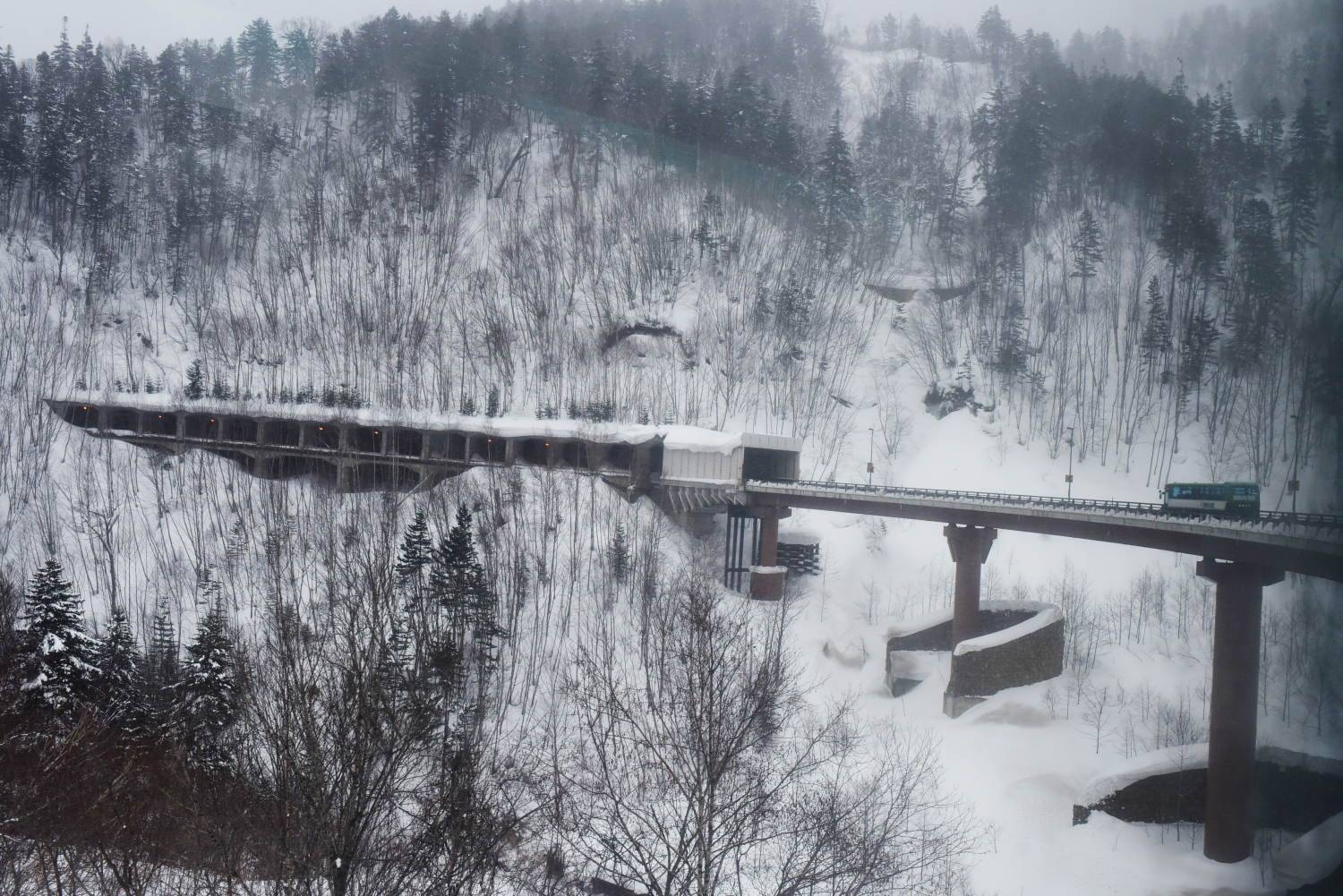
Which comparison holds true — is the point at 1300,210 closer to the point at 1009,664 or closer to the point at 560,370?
the point at 1009,664

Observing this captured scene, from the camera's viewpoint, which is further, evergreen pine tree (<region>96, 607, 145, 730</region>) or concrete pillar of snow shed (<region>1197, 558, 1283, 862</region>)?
evergreen pine tree (<region>96, 607, 145, 730</region>)

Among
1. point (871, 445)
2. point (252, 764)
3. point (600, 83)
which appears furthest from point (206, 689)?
point (600, 83)

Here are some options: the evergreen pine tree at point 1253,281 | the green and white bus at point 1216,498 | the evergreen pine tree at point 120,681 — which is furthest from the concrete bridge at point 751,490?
the evergreen pine tree at point 120,681

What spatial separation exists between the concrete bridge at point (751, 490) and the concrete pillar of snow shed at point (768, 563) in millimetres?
71

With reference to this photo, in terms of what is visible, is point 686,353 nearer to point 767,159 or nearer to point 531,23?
point 767,159

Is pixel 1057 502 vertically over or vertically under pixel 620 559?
over

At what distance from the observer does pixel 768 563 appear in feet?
108

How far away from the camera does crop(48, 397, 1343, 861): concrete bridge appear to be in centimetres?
1592

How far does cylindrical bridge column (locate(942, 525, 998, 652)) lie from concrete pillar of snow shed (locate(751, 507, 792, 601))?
23.0ft

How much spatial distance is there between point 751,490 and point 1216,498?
16.7 m

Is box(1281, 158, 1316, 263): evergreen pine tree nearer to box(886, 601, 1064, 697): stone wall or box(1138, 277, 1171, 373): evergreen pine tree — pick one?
box(886, 601, 1064, 697): stone wall

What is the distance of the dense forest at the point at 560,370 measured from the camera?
31.4 feet

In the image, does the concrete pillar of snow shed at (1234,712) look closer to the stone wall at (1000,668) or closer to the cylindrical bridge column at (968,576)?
the stone wall at (1000,668)

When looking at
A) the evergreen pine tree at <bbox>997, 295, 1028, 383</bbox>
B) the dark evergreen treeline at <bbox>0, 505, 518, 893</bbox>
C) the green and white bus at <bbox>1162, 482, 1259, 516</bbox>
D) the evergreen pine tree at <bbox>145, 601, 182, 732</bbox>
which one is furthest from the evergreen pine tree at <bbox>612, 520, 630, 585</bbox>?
the evergreen pine tree at <bbox>997, 295, 1028, 383</bbox>
